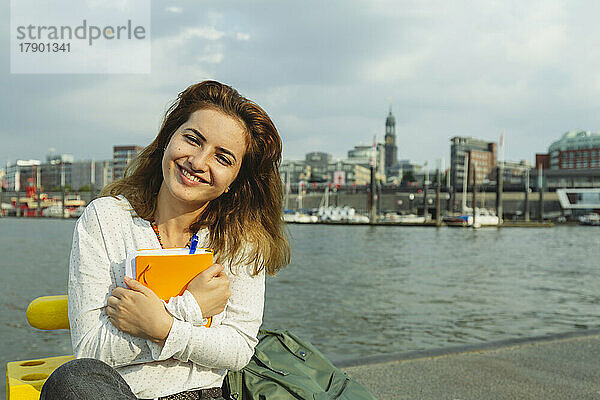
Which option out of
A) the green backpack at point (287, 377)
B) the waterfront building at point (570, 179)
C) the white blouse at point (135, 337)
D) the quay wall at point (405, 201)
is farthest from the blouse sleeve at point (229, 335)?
the waterfront building at point (570, 179)

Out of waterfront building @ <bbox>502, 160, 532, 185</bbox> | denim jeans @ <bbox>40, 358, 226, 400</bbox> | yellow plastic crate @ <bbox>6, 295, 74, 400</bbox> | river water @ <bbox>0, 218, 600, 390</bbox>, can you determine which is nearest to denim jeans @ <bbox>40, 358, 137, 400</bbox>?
denim jeans @ <bbox>40, 358, 226, 400</bbox>

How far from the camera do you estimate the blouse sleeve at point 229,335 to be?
1.72m

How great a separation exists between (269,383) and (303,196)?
89.7 metres

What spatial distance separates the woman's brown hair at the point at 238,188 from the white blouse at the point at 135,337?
0.08 metres

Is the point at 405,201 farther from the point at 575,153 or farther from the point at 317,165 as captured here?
Answer: the point at 317,165

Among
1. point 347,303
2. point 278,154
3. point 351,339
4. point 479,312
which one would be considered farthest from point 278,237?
point 347,303

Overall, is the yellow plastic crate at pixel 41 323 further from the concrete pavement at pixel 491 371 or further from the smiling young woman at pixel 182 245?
the concrete pavement at pixel 491 371

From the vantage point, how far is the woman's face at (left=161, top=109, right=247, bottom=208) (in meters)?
1.90

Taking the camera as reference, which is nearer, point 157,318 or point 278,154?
point 157,318

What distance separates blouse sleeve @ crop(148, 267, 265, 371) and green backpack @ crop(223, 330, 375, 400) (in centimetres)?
22

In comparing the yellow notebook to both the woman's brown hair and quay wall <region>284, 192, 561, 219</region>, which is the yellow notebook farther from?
quay wall <region>284, 192, 561, 219</region>

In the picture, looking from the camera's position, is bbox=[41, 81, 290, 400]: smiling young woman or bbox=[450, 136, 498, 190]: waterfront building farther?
bbox=[450, 136, 498, 190]: waterfront building

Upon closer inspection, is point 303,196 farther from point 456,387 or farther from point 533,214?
point 456,387

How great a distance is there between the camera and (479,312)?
961 cm
